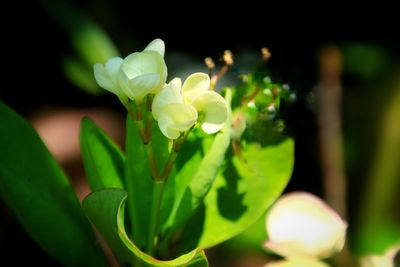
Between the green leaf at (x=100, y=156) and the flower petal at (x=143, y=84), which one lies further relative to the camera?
the green leaf at (x=100, y=156)

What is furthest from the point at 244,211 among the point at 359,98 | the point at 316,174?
the point at 359,98

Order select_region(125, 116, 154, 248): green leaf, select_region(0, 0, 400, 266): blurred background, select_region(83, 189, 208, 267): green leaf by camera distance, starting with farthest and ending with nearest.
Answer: select_region(0, 0, 400, 266): blurred background, select_region(125, 116, 154, 248): green leaf, select_region(83, 189, 208, 267): green leaf

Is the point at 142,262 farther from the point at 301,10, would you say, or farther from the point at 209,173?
the point at 301,10

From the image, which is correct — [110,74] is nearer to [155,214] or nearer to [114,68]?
[114,68]

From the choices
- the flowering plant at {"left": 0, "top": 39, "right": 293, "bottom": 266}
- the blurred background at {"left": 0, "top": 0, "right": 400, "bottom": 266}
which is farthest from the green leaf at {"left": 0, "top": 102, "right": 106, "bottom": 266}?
the blurred background at {"left": 0, "top": 0, "right": 400, "bottom": 266}

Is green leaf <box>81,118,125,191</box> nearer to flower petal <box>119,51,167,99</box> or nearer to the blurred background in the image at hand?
flower petal <box>119,51,167,99</box>

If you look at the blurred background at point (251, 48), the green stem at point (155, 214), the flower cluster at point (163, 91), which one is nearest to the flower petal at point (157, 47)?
the flower cluster at point (163, 91)

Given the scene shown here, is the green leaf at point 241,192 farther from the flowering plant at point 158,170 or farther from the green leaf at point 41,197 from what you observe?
the green leaf at point 41,197
